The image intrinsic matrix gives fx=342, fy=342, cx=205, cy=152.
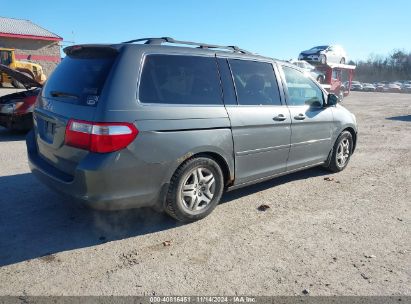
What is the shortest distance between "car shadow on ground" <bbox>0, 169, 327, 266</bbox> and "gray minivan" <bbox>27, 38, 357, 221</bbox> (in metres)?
0.43

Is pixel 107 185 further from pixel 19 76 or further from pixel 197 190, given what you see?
pixel 19 76

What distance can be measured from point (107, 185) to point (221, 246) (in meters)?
1.24

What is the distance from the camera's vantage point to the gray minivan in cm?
304

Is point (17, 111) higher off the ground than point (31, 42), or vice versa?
point (31, 42)

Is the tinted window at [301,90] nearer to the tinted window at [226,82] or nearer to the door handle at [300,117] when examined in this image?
the door handle at [300,117]

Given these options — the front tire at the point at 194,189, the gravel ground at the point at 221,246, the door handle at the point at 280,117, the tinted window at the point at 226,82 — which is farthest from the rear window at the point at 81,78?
the door handle at the point at 280,117

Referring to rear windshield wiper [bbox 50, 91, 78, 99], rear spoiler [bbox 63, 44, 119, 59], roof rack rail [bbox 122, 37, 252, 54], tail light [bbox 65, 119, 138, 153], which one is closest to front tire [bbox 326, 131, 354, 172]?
roof rack rail [bbox 122, 37, 252, 54]

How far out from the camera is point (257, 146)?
4.15 meters

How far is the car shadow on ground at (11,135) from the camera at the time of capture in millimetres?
7809

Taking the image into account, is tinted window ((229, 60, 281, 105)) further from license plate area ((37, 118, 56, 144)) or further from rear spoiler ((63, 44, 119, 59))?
license plate area ((37, 118, 56, 144))

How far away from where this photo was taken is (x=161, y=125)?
3.22 m

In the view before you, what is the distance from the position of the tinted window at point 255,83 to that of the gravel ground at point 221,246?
4.32 feet

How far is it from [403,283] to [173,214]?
2174 millimetres

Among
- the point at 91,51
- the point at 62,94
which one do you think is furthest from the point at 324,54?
the point at 62,94
